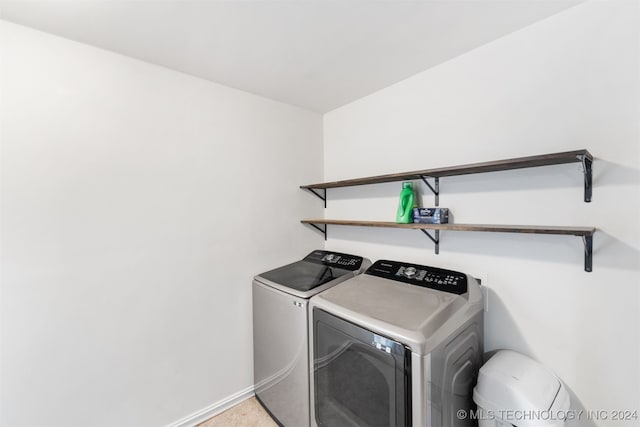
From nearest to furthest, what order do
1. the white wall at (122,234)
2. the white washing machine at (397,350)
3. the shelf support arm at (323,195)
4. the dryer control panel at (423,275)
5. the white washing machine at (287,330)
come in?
1. the white washing machine at (397,350)
2. the white wall at (122,234)
3. the dryer control panel at (423,275)
4. the white washing machine at (287,330)
5. the shelf support arm at (323,195)

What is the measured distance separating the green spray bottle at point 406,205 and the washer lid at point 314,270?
475 mm

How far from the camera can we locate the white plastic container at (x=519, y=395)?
100cm

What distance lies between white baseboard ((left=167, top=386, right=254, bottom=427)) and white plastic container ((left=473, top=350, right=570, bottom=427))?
1.56 meters

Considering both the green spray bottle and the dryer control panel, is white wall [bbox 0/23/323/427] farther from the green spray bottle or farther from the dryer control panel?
the green spray bottle

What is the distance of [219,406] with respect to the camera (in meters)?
1.77

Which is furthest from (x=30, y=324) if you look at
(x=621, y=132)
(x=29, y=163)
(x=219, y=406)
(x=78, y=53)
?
(x=621, y=132)

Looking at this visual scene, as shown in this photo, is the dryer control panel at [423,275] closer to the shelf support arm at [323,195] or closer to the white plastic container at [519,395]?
the white plastic container at [519,395]

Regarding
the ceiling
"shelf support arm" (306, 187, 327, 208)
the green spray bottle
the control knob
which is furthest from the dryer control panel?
the ceiling

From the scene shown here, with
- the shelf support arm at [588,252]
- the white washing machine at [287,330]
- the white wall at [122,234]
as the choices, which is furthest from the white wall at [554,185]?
the white wall at [122,234]

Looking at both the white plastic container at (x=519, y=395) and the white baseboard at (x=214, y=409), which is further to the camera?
the white baseboard at (x=214, y=409)

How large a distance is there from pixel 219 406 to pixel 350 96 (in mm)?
2561

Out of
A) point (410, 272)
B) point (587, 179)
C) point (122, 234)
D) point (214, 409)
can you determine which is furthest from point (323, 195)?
point (214, 409)

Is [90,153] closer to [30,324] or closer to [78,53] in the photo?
[78,53]

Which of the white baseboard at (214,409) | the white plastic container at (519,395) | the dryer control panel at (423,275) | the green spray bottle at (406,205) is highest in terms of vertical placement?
the green spray bottle at (406,205)
